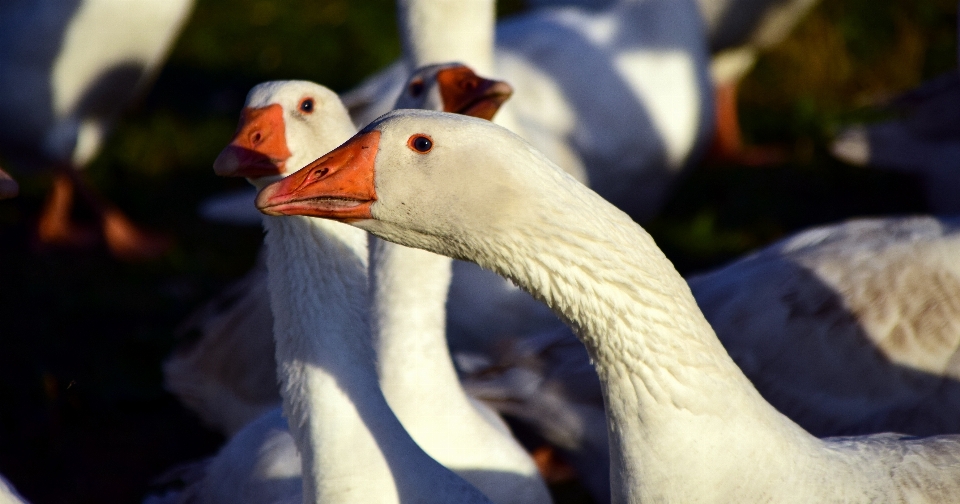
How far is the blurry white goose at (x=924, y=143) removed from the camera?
18.2ft

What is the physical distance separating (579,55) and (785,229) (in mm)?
1619

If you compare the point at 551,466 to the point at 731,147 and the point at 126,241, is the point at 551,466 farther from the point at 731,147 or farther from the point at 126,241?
the point at 731,147

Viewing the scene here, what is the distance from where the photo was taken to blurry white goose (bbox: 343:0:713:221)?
572 cm

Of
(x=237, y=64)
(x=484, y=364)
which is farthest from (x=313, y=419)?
(x=237, y=64)

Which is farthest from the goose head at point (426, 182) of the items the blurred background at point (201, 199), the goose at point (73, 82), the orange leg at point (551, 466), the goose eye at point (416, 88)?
the goose at point (73, 82)

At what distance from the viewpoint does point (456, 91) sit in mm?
3590

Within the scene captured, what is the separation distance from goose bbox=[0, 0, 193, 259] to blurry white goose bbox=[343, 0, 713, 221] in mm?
1342

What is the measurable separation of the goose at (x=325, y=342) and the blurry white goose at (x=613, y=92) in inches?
87.4

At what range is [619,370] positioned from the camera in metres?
2.41

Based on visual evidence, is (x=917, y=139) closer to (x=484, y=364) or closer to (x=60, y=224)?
(x=484, y=364)

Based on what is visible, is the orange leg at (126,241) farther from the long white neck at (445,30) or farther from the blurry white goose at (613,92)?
the long white neck at (445,30)

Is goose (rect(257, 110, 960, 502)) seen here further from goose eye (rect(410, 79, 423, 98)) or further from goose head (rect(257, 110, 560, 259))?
goose eye (rect(410, 79, 423, 98))

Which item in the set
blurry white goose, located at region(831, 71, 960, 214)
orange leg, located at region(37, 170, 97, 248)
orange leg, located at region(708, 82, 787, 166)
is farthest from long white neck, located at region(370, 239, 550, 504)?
orange leg, located at region(708, 82, 787, 166)

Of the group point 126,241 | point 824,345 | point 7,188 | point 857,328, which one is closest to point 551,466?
point 824,345
